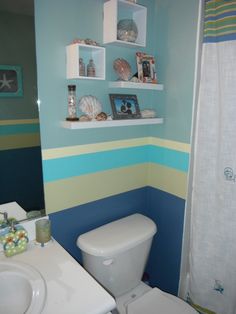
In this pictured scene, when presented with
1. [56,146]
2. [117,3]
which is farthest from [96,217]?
[117,3]

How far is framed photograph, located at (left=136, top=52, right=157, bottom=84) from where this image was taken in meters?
1.60

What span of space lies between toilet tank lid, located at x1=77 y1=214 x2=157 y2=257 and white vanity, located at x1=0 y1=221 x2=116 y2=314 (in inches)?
8.4

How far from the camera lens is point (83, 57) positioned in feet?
4.74

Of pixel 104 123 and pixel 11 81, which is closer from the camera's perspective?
pixel 11 81

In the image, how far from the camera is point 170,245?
1.84 meters

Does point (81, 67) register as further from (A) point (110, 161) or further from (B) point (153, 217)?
(B) point (153, 217)

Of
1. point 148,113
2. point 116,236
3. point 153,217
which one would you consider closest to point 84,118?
point 148,113

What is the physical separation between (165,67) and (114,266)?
48.5 inches

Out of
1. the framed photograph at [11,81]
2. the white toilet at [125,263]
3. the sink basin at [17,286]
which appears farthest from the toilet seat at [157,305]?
the framed photograph at [11,81]

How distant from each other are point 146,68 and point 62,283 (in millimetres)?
1245

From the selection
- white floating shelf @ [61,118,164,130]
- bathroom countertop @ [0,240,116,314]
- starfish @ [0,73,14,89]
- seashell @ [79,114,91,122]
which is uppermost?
starfish @ [0,73,14,89]

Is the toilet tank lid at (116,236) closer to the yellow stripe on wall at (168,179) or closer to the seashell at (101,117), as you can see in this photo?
the yellow stripe on wall at (168,179)

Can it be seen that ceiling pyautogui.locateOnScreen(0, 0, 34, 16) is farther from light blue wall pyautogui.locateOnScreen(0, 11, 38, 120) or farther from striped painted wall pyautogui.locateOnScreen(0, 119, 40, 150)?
striped painted wall pyautogui.locateOnScreen(0, 119, 40, 150)

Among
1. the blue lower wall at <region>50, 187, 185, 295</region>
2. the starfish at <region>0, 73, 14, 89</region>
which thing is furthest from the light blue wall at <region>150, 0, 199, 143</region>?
the starfish at <region>0, 73, 14, 89</region>
